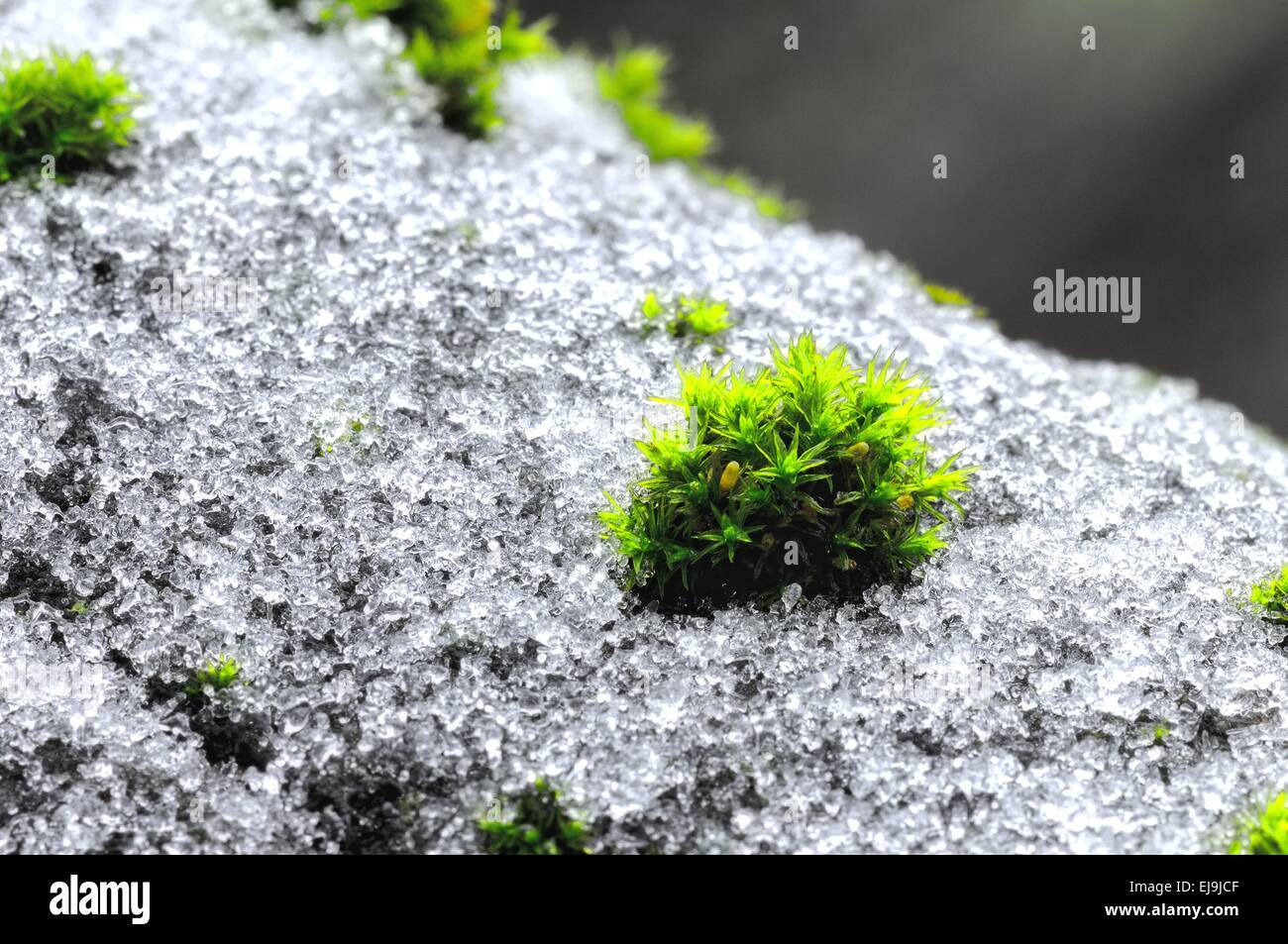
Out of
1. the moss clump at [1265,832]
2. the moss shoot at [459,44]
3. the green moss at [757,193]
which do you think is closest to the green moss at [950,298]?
the green moss at [757,193]

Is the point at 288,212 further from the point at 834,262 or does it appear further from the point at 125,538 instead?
the point at 834,262

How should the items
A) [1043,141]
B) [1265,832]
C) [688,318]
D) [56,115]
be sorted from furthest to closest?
1. [1043,141]
2. [56,115]
3. [688,318]
4. [1265,832]

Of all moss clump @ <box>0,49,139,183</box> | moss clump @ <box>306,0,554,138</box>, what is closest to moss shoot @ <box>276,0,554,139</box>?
moss clump @ <box>306,0,554,138</box>

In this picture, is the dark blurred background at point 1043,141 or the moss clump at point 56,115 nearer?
the moss clump at point 56,115

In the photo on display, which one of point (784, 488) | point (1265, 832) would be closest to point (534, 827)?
point (784, 488)

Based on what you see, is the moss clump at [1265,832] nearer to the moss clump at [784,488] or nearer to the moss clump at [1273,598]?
the moss clump at [1273,598]

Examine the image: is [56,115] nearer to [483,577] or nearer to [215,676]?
[215,676]
